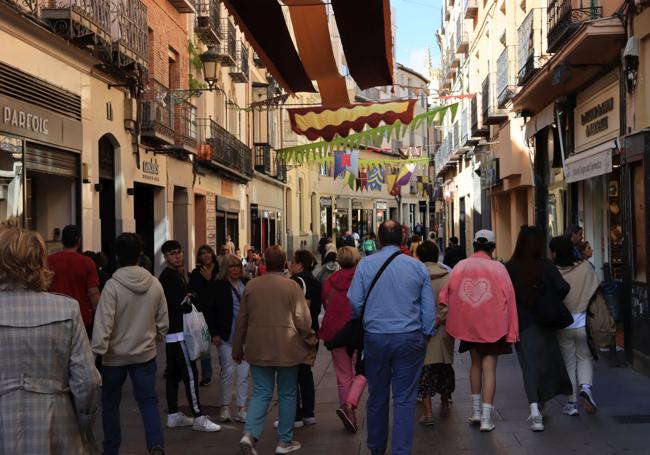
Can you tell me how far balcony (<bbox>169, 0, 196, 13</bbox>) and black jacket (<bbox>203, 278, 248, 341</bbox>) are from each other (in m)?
13.6

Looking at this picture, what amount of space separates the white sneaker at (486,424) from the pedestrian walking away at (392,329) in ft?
4.63

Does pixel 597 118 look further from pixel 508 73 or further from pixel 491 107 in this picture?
pixel 491 107

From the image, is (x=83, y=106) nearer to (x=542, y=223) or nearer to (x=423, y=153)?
(x=542, y=223)

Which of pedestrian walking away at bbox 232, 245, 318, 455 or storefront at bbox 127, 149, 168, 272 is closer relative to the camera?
pedestrian walking away at bbox 232, 245, 318, 455

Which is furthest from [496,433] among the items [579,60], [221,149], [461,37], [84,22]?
[461,37]

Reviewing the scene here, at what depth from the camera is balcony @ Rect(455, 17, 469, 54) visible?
3273 centimetres

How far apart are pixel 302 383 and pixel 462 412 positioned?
1.62 meters

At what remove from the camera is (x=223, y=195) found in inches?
1118

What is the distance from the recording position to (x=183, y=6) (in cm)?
2095

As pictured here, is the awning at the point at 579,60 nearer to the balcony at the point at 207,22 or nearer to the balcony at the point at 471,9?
the balcony at the point at 207,22

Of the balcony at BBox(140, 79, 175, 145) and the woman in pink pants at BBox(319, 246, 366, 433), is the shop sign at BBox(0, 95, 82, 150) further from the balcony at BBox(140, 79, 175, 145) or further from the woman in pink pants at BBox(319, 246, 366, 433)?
the woman in pink pants at BBox(319, 246, 366, 433)

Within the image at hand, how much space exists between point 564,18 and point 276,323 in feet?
28.8

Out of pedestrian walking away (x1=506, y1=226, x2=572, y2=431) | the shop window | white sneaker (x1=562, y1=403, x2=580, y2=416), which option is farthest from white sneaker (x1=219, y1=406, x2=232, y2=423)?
the shop window

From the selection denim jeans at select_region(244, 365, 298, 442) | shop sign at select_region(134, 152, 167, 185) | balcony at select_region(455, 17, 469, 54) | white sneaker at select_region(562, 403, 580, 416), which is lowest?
white sneaker at select_region(562, 403, 580, 416)
